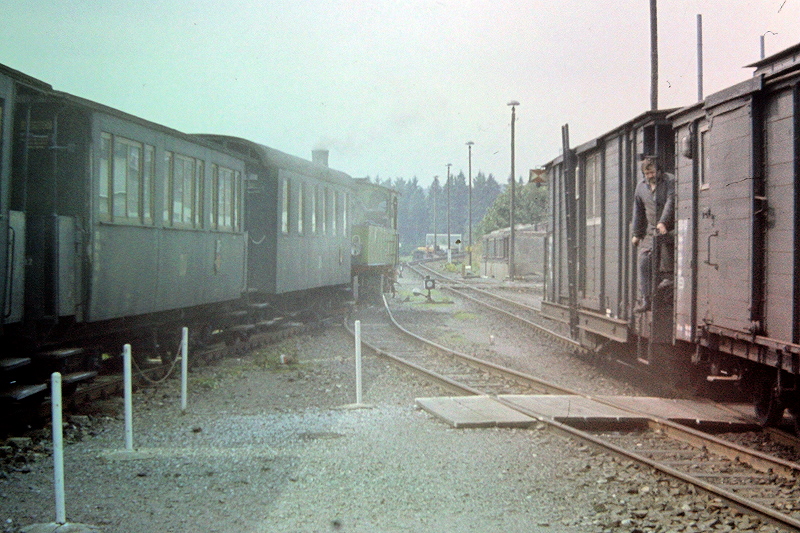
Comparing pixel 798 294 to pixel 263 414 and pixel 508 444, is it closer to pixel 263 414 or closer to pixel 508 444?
pixel 508 444

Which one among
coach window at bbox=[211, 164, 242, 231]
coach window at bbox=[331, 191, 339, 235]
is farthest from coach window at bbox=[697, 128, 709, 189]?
coach window at bbox=[331, 191, 339, 235]

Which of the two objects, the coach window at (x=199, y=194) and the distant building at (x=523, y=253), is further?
the distant building at (x=523, y=253)

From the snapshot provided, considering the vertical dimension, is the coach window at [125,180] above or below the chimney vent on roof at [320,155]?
below

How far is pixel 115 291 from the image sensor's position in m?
9.04

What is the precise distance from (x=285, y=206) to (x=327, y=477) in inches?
380

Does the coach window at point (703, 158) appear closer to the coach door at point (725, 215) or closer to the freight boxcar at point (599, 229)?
the coach door at point (725, 215)

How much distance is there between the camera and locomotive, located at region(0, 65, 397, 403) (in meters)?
7.64

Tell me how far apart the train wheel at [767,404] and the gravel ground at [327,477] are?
1929mm

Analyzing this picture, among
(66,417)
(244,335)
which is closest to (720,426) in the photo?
(66,417)

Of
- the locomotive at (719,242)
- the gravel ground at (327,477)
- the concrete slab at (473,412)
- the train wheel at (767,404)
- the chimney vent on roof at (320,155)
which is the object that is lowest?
the gravel ground at (327,477)

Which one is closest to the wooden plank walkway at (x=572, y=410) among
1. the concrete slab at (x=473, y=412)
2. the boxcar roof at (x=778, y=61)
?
the concrete slab at (x=473, y=412)

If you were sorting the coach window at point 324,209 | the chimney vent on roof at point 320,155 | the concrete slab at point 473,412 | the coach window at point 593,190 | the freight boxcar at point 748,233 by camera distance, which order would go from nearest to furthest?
the freight boxcar at point 748,233 < the concrete slab at point 473,412 < the coach window at point 593,190 < the coach window at point 324,209 < the chimney vent on roof at point 320,155

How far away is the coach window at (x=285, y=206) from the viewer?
49.0ft

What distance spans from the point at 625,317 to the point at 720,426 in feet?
9.35
